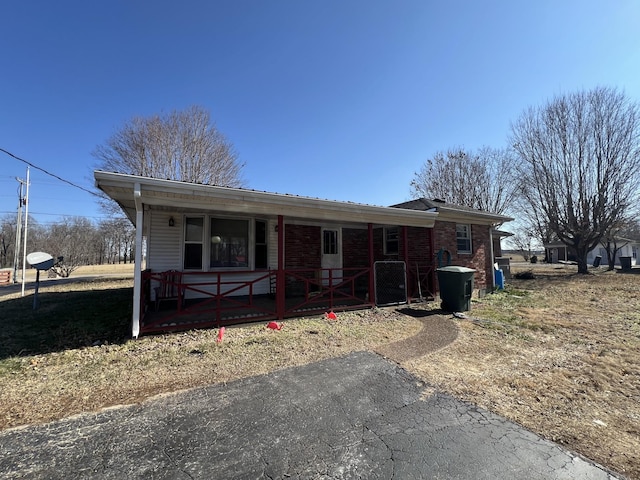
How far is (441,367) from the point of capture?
4117 millimetres

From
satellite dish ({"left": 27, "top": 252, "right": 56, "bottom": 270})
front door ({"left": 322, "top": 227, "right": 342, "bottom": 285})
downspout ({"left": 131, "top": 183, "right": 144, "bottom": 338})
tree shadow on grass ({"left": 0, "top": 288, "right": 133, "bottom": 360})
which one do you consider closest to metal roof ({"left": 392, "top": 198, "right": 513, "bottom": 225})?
front door ({"left": 322, "top": 227, "right": 342, "bottom": 285})

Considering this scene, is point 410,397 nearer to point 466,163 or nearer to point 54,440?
point 54,440

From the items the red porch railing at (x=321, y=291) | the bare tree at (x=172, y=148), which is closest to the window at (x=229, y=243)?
the red porch railing at (x=321, y=291)

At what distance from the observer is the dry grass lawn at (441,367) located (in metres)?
2.83

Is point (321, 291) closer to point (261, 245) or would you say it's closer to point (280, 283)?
point (261, 245)

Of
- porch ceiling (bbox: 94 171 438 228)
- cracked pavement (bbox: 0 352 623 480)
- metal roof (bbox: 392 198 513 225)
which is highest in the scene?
metal roof (bbox: 392 198 513 225)

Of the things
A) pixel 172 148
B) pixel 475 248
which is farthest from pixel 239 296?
pixel 172 148

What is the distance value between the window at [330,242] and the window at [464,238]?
460 cm

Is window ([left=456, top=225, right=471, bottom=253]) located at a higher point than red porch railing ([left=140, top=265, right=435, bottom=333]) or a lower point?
higher

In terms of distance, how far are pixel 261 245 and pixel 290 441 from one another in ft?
22.3

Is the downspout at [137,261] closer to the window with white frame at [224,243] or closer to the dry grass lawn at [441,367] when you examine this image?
the dry grass lawn at [441,367]

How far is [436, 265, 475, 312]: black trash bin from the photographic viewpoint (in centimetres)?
756

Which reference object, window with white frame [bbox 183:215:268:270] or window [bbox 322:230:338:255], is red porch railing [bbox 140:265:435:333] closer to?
window with white frame [bbox 183:215:268:270]

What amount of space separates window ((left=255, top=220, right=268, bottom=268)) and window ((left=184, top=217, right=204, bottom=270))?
1582 millimetres
